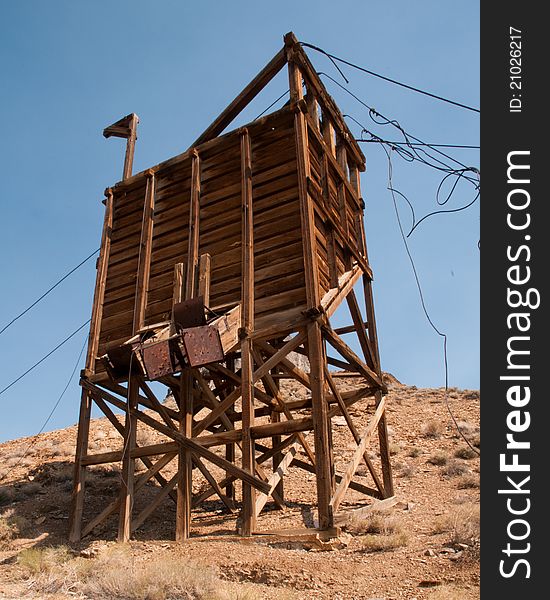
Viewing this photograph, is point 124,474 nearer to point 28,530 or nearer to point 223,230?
point 28,530

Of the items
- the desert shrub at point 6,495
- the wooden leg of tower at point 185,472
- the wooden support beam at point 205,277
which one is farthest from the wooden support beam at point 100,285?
the desert shrub at point 6,495

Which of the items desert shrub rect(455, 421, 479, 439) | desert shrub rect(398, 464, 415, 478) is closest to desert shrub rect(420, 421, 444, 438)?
desert shrub rect(455, 421, 479, 439)

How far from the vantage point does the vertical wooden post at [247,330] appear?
1032 cm

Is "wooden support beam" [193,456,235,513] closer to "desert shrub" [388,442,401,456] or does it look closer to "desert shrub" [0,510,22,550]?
"desert shrub" [0,510,22,550]

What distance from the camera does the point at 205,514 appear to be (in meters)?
13.7

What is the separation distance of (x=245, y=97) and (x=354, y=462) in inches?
364

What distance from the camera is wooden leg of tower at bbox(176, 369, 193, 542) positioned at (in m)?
10.8

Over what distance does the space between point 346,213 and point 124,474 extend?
25.8 ft

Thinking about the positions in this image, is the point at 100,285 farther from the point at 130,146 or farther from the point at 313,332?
the point at 313,332

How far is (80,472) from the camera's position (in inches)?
501

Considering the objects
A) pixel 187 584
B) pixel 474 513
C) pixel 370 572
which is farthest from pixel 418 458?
pixel 187 584

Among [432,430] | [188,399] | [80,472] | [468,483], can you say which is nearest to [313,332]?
[188,399]

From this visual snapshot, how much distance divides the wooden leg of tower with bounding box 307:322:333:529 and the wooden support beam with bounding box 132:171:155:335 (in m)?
4.32

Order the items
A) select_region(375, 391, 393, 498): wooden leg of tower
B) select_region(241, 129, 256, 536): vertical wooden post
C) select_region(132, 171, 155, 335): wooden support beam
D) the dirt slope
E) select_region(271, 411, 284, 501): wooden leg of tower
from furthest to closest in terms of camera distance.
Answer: select_region(271, 411, 284, 501): wooden leg of tower
select_region(132, 171, 155, 335): wooden support beam
select_region(375, 391, 393, 498): wooden leg of tower
select_region(241, 129, 256, 536): vertical wooden post
the dirt slope
